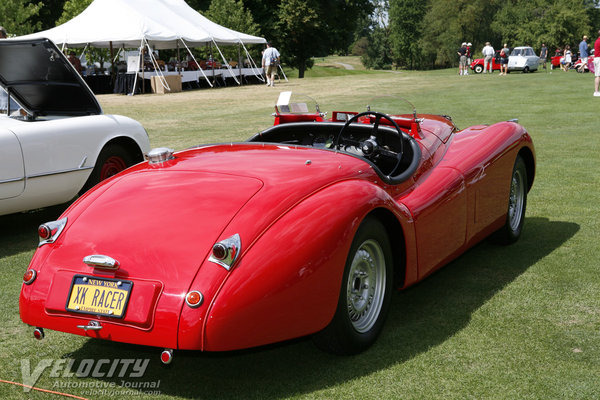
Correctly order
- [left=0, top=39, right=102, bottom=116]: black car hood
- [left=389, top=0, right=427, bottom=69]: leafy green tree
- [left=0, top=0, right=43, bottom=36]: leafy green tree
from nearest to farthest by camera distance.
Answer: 1. [left=0, top=39, right=102, bottom=116]: black car hood
2. [left=0, top=0, right=43, bottom=36]: leafy green tree
3. [left=389, top=0, right=427, bottom=69]: leafy green tree

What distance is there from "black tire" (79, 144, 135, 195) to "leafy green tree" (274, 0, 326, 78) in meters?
42.2

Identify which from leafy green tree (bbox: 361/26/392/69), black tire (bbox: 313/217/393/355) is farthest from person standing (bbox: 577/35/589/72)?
leafy green tree (bbox: 361/26/392/69)

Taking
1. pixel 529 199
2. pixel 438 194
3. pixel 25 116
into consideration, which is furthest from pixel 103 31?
pixel 438 194

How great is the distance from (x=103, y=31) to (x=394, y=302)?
24.7 meters

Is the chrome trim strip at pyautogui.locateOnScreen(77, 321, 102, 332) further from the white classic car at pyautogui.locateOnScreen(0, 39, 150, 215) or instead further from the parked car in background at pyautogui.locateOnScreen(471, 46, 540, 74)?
the parked car in background at pyautogui.locateOnScreen(471, 46, 540, 74)

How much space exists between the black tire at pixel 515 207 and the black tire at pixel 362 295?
1986mm

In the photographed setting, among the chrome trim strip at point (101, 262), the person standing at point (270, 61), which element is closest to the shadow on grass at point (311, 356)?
the chrome trim strip at point (101, 262)

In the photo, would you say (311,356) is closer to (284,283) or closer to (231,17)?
(284,283)

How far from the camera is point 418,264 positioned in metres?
3.95

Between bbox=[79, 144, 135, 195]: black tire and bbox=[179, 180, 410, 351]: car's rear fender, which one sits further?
bbox=[79, 144, 135, 195]: black tire

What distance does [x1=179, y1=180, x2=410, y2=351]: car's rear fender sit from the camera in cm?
289

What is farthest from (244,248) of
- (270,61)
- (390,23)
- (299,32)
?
(390,23)

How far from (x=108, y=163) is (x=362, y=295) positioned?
13.6 feet

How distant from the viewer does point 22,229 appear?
653cm
